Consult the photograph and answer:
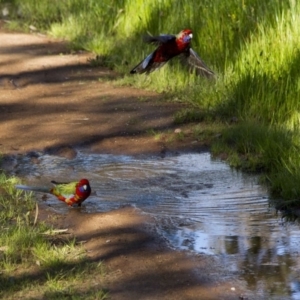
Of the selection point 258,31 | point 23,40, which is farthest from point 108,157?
point 23,40

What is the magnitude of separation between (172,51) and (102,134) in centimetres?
114

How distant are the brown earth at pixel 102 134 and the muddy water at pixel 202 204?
6.4 inches

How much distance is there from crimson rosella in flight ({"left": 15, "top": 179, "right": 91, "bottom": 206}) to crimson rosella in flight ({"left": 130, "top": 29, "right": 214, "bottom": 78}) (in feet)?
7.07

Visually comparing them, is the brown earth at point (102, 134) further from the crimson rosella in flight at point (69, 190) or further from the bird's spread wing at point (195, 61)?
the bird's spread wing at point (195, 61)

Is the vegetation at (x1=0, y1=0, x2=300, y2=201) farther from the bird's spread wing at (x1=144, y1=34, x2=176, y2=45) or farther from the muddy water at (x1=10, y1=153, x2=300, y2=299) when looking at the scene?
the bird's spread wing at (x1=144, y1=34, x2=176, y2=45)

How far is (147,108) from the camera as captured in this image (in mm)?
10383

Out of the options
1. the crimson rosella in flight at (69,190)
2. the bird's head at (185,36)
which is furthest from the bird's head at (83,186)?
the bird's head at (185,36)

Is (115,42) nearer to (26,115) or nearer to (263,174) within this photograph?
(26,115)

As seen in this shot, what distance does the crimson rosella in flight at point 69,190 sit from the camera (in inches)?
270

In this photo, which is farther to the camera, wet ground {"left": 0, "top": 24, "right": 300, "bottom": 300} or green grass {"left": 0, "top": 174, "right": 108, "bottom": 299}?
wet ground {"left": 0, "top": 24, "right": 300, "bottom": 300}

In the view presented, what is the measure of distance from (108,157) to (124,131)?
928 millimetres

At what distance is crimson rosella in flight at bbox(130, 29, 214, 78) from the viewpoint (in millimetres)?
8859

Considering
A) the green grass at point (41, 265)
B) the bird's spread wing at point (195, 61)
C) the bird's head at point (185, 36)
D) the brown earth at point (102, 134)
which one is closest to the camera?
the green grass at point (41, 265)

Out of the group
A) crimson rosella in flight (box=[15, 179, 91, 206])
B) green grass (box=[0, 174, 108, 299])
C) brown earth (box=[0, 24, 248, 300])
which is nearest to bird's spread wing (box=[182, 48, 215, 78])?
brown earth (box=[0, 24, 248, 300])
